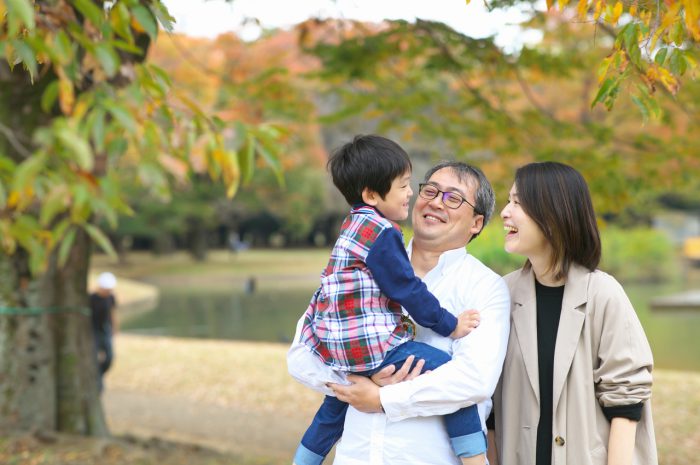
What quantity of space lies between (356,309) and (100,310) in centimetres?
582

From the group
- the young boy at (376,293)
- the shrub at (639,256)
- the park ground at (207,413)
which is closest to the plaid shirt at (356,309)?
the young boy at (376,293)

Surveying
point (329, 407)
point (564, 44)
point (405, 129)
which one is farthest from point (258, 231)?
point (329, 407)

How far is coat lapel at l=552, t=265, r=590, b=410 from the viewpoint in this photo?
6.19 ft

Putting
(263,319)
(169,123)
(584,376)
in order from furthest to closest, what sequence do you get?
(263,319), (169,123), (584,376)

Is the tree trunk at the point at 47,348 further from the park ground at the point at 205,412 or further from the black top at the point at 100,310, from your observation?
the black top at the point at 100,310

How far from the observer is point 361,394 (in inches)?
74.9

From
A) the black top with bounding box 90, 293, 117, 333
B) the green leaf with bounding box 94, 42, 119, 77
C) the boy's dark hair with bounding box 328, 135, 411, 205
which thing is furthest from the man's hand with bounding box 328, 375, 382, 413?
the black top with bounding box 90, 293, 117, 333

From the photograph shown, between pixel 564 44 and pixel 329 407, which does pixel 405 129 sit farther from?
pixel 329 407

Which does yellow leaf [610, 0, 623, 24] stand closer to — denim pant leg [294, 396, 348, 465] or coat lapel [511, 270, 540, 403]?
coat lapel [511, 270, 540, 403]

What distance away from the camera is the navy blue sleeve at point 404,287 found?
6.09 ft

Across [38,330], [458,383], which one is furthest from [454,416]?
[38,330]

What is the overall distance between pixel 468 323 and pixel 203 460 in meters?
3.93

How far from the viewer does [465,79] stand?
6.02m

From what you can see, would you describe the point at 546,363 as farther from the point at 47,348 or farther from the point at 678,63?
the point at 47,348
